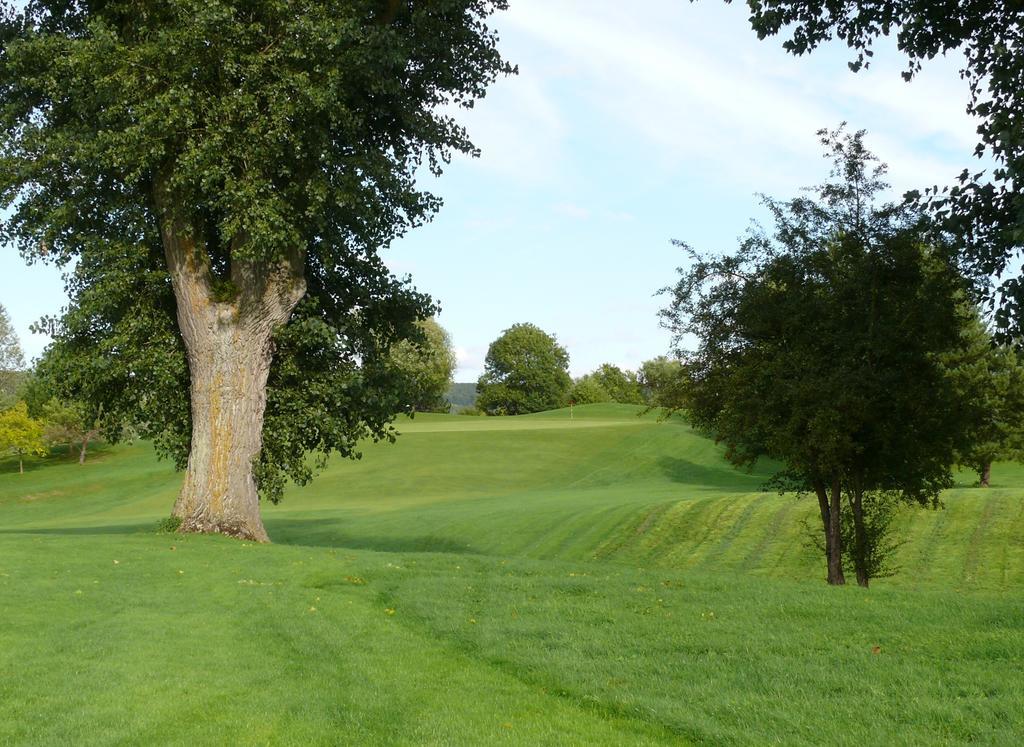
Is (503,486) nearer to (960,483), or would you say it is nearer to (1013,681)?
(960,483)

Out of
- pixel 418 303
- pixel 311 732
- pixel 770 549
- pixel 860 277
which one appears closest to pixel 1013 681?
pixel 311 732

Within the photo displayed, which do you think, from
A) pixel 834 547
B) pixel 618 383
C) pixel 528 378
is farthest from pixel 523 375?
pixel 834 547

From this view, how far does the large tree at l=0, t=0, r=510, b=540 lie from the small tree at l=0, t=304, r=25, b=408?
6091 cm

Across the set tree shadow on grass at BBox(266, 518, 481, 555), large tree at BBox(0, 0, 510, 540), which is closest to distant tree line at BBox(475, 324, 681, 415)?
tree shadow on grass at BBox(266, 518, 481, 555)

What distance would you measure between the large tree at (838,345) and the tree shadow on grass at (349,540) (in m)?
12.0

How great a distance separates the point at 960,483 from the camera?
46.9 metres

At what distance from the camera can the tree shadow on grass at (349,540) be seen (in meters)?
28.7

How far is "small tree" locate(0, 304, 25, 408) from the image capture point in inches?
2943

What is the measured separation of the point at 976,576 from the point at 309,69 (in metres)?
20.0

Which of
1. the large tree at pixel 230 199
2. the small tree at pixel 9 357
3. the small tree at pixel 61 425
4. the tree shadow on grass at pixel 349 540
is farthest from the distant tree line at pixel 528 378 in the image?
the large tree at pixel 230 199

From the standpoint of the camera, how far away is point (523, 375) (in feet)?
411

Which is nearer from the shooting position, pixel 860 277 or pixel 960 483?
pixel 860 277

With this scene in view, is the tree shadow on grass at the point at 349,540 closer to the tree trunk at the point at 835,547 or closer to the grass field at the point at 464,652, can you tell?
the grass field at the point at 464,652

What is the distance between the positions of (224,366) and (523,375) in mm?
106103
